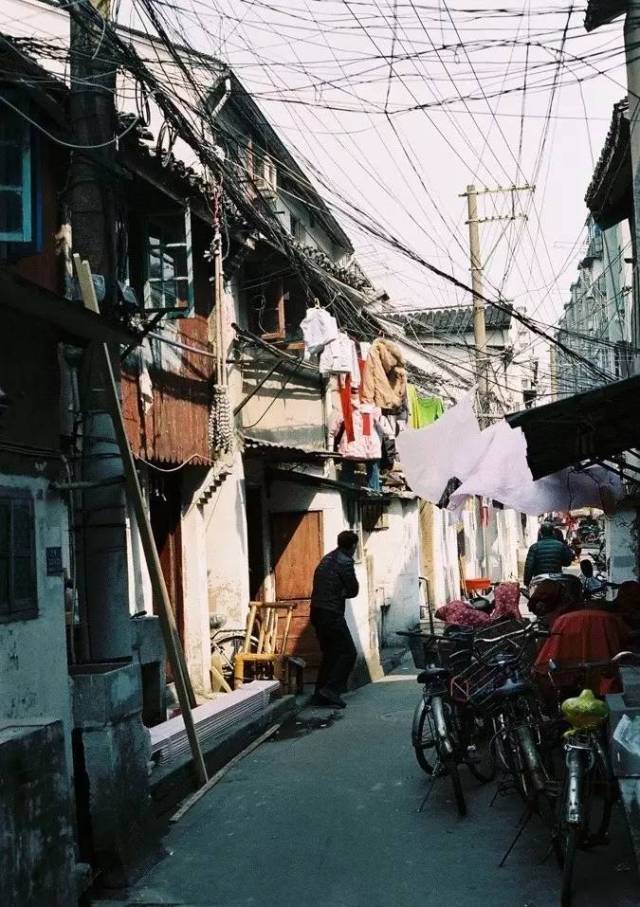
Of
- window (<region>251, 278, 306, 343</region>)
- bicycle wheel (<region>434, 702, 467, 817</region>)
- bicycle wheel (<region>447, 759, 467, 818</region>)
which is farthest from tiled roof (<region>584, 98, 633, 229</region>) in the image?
bicycle wheel (<region>447, 759, 467, 818</region>)

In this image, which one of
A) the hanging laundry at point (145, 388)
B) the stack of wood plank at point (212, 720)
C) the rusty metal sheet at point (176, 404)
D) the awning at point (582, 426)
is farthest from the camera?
the hanging laundry at point (145, 388)

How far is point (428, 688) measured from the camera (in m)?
8.26

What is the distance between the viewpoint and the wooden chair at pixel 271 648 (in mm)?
13266

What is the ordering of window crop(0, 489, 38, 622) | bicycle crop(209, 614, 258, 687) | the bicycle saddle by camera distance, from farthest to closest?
bicycle crop(209, 614, 258, 687) < the bicycle saddle < window crop(0, 489, 38, 622)

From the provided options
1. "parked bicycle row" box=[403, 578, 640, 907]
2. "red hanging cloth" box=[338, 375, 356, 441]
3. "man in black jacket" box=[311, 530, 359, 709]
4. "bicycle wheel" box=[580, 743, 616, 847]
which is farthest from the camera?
"red hanging cloth" box=[338, 375, 356, 441]

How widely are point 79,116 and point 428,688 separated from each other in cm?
517

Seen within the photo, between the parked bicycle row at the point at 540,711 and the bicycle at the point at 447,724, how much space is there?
0.4 inches

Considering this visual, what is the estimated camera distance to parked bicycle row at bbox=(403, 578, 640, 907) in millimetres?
5754

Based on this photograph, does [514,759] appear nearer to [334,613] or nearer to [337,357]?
[334,613]

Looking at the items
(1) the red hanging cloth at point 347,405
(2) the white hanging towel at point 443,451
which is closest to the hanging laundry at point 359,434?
(1) the red hanging cloth at point 347,405

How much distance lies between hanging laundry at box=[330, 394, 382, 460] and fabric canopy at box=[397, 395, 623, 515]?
396cm

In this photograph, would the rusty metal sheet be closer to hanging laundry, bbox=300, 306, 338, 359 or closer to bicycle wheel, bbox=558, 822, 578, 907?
hanging laundry, bbox=300, 306, 338, 359

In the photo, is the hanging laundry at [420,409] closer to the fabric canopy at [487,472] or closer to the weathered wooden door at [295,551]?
the weathered wooden door at [295,551]

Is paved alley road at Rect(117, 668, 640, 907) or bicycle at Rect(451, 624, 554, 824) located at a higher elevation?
bicycle at Rect(451, 624, 554, 824)
